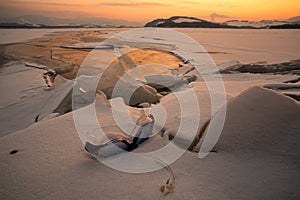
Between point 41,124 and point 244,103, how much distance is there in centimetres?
201

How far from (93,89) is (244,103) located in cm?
261

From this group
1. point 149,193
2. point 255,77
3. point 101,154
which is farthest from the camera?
point 255,77

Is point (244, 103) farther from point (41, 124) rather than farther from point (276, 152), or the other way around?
point (41, 124)

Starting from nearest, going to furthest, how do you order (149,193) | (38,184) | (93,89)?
(149,193), (38,184), (93,89)

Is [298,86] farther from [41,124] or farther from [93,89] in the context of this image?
[41,124]

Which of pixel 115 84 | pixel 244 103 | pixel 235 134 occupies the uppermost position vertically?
pixel 244 103

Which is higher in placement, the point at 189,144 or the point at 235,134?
the point at 235,134

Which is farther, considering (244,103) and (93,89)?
(93,89)

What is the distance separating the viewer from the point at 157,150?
1.96 metres

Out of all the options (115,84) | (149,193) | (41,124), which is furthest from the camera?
(115,84)

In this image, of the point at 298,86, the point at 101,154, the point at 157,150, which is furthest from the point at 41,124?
the point at 298,86

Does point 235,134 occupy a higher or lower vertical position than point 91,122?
higher

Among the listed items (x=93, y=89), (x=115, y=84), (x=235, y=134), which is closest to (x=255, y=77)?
(x=115, y=84)

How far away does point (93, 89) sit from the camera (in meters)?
3.96
